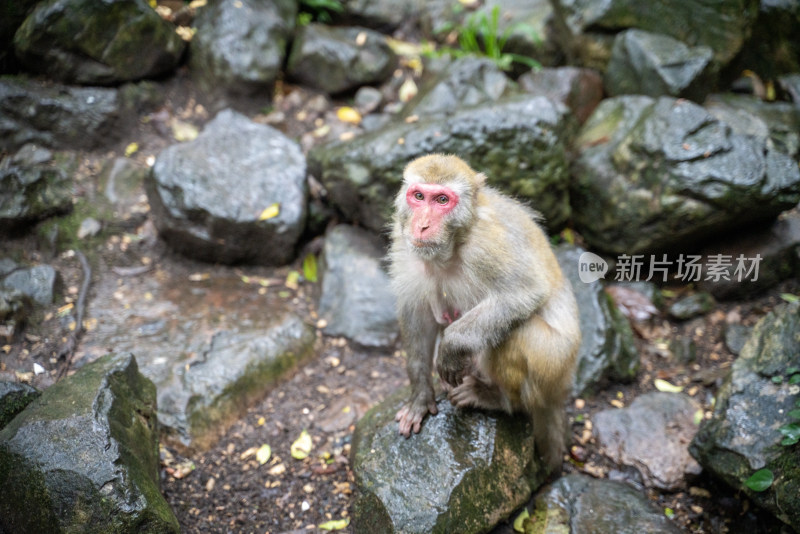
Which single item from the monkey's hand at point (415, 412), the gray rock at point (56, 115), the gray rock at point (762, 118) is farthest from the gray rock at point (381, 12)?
the monkey's hand at point (415, 412)

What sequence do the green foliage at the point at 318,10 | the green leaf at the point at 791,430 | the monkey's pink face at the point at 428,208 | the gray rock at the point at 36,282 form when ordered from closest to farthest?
the monkey's pink face at the point at 428,208, the green leaf at the point at 791,430, the gray rock at the point at 36,282, the green foliage at the point at 318,10

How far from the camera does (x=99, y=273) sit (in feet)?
19.2

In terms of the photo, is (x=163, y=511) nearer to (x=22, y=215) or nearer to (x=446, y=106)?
(x=22, y=215)

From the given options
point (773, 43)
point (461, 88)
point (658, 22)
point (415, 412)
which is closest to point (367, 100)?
point (461, 88)

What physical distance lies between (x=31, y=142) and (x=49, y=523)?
4436 mm

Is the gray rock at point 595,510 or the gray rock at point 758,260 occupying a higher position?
the gray rock at point 758,260

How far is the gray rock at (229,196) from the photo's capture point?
5.94 metres

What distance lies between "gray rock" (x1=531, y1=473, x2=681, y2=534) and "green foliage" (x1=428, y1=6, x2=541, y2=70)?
5.09 metres

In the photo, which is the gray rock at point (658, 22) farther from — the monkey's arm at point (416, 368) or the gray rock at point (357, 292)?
the monkey's arm at point (416, 368)

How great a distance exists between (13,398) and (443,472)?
9.23 feet

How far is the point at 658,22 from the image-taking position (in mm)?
7324

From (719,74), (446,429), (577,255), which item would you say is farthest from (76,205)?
(719,74)

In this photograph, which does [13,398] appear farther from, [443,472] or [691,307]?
[691,307]

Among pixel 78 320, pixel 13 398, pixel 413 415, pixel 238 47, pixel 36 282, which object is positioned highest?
pixel 238 47
